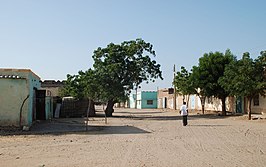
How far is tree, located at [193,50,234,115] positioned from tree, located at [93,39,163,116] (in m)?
4.37

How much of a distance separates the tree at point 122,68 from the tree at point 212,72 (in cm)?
437

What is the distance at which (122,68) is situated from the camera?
37.2 meters

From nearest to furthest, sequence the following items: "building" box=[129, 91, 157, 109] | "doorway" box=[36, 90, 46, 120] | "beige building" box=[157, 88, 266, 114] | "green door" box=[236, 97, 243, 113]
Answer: "doorway" box=[36, 90, 46, 120]
"beige building" box=[157, 88, 266, 114]
"green door" box=[236, 97, 243, 113]
"building" box=[129, 91, 157, 109]

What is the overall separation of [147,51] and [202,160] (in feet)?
95.0

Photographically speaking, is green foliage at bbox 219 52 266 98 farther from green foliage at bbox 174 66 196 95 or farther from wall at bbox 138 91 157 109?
wall at bbox 138 91 157 109

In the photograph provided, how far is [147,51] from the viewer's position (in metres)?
38.9

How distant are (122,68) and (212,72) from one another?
916 cm

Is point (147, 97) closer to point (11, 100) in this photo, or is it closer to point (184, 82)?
point (184, 82)

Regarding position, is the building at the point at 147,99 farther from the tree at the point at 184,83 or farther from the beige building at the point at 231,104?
the tree at the point at 184,83

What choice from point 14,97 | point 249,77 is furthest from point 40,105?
point 249,77

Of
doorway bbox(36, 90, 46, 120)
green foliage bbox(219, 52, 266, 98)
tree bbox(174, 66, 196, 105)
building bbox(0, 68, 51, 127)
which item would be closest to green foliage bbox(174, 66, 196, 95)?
tree bbox(174, 66, 196, 105)

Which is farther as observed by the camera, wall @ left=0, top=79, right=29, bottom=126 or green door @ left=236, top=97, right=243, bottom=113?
green door @ left=236, top=97, right=243, bottom=113

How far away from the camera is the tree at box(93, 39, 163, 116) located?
120ft

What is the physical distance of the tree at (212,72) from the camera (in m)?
37.0
